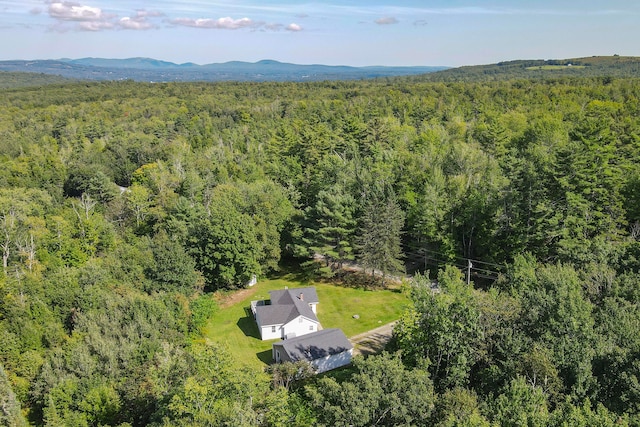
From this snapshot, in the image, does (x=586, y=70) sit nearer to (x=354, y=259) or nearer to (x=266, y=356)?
(x=354, y=259)

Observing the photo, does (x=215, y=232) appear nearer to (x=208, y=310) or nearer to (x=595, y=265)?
(x=208, y=310)

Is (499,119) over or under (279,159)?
over

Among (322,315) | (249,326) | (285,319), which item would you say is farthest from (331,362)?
(249,326)

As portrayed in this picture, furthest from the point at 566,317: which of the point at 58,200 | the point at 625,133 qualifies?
the point at 58,200

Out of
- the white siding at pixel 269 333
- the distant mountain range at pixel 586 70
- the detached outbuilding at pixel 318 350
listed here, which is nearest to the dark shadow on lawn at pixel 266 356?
the detached outbuilding at pixel 318 350

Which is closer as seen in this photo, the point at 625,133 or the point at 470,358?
the point at 470,358

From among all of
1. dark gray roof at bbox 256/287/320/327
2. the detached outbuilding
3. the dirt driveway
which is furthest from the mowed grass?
the detached outbuilding

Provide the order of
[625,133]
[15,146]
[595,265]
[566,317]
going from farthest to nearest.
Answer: [15,146], [625,133], [595,265], [566,317]
